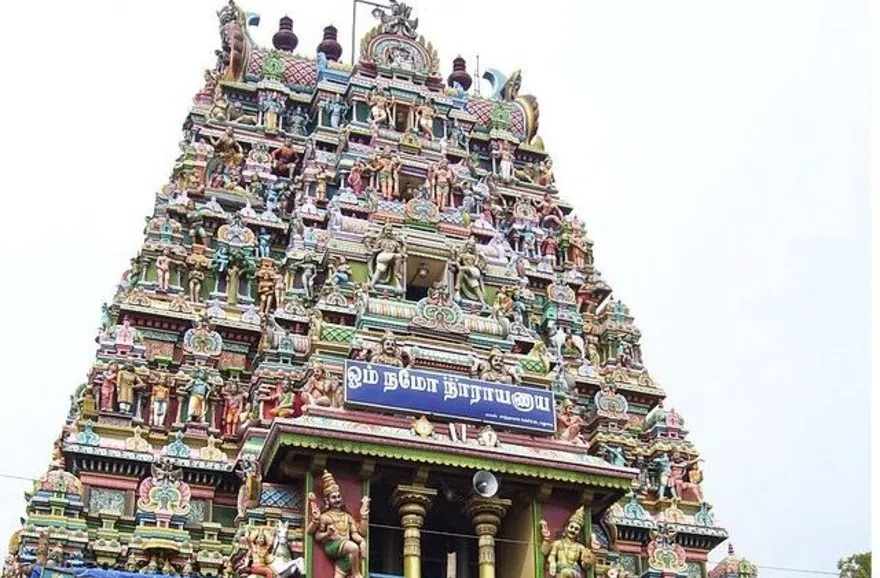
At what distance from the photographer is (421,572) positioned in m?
24.6

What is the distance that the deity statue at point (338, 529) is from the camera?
2225 cm

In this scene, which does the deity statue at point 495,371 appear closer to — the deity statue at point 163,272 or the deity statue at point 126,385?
the deity statue at point 126,385

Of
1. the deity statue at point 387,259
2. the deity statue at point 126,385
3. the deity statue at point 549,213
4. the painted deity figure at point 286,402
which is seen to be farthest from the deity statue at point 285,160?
the painted deity figure at point 286,402

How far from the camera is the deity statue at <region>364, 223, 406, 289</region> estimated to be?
95.0ft

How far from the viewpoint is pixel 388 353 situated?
25.8 metres

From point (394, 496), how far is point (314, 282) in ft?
24.8

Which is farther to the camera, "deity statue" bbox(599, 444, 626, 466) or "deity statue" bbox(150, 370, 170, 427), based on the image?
"deity statue" bbox(599, 444, 626, 466)

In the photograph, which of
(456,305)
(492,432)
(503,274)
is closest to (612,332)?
(503,274)

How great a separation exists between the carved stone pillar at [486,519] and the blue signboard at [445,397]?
1.74 m

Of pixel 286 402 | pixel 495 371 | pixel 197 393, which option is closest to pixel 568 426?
pixel 495 371

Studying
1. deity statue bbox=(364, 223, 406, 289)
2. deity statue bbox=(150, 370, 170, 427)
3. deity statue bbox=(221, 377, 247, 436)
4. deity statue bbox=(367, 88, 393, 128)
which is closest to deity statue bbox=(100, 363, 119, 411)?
deity statue bbox=(150, 370, 170, 427)

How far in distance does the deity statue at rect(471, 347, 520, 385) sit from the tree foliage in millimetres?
11469

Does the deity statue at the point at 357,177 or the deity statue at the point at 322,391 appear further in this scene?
the deity statue at the point at 357,177

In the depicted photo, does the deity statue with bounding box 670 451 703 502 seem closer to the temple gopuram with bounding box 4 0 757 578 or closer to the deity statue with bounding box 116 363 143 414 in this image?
the temple gopuram with bounding box 4 0 757 578
